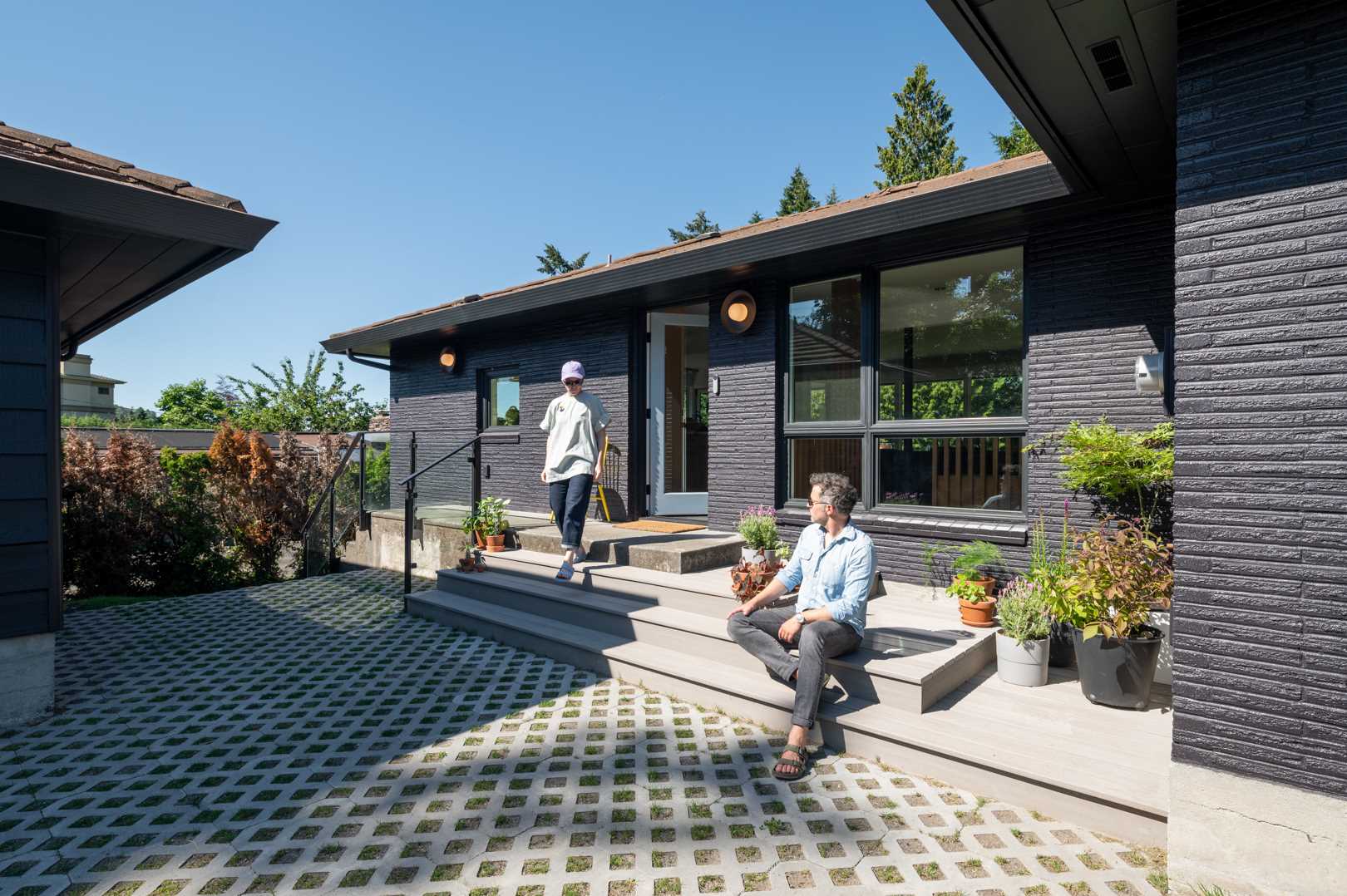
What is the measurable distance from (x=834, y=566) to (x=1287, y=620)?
1760 millimetres

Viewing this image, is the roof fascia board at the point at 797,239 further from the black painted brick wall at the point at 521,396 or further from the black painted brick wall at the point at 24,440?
the black painted brick wall at the point at 24,440

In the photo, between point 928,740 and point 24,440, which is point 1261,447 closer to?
point 928,740

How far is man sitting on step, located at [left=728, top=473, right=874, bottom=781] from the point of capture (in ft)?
10.5

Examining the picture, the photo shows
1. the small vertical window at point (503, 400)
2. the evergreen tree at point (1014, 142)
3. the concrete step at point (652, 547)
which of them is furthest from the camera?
the evergreen tree at point (1014, 142)

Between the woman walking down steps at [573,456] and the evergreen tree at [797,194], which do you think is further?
the evergreen tree at [797,194]

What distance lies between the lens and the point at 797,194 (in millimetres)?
28047

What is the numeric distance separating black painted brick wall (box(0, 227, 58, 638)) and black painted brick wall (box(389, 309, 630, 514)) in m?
4.39

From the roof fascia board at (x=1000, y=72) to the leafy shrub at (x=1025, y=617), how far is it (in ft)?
8.27

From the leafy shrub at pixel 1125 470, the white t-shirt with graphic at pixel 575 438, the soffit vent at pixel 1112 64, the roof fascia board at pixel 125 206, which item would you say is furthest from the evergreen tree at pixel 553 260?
the soffit vent at pixel 1112 64

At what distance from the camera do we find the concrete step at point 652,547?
5.30 metres

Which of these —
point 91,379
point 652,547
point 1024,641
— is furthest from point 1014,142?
point 91,379

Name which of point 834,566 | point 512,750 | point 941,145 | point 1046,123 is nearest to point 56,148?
point 512,750

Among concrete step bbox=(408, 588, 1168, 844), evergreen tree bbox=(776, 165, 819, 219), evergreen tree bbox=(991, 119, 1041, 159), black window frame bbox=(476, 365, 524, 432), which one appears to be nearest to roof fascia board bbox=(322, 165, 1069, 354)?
black window frame bbox=(476, 365, 524, 432)

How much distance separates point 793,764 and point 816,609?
78cm
